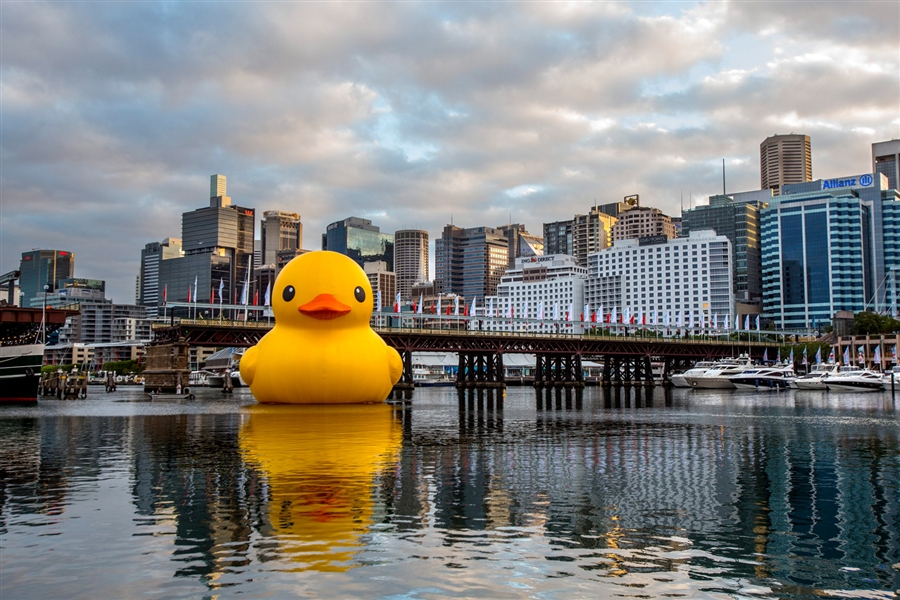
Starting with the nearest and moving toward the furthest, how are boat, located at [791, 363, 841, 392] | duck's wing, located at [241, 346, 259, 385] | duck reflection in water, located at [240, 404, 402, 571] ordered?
duck reflection in water, located at [240, 404, 402, 571] → duck's wing, located at [241, 346, 259, 385] → boat, located at [791, 363, 841, 392]

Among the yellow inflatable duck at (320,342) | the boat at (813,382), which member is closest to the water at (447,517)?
the yellow inflatable duck at (320,342)

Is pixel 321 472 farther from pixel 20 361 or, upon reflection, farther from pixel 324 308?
pixel 20 361

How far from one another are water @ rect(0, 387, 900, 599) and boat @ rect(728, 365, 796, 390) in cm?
8248

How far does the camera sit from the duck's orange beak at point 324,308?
46.4 meters

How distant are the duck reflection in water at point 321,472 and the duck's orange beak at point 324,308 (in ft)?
17.7

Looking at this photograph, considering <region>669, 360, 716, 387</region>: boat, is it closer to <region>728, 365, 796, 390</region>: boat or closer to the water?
<region>728, 365, 796, 390</region>: boat

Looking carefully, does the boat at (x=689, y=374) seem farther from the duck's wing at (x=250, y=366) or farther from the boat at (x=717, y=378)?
the duck's wing at (x=250, y=366)

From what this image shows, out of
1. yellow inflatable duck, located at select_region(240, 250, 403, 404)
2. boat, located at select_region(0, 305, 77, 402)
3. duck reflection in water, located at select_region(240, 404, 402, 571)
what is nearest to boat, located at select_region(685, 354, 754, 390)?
yellow inflatable duck, located at select_region(240, 250, 403, 404)

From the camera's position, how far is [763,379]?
115 m

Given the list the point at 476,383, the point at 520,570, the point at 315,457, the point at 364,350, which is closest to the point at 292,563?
the point at 520,570

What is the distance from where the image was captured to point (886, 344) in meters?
148

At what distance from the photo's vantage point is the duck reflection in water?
15386mm

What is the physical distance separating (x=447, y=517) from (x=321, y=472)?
6.83m

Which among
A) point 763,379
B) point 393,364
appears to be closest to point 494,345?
point 763,379
